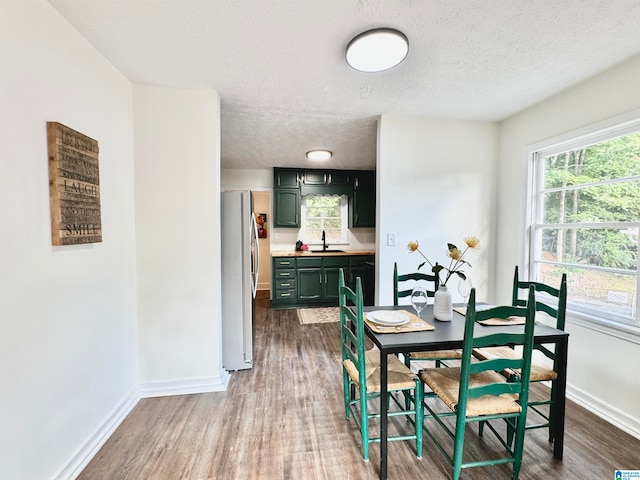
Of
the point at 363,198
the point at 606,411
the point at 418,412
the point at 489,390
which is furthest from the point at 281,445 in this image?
the point at 363,198

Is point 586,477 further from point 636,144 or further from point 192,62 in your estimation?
point 192,62

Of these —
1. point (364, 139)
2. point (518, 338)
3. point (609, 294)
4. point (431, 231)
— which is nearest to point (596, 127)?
point (609, 294)

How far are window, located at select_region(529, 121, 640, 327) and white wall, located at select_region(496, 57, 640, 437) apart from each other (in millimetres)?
118

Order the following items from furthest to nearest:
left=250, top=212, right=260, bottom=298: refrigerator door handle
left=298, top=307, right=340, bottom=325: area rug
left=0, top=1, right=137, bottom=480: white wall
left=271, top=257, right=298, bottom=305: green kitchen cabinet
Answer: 1. left=271, top=257, right=298, bottom=305: green kitchen cabinet
2. left=298, top=307, right=340, bottom=325: area rug
3. left=250, top=212, right=260, bottom=298: refrigerator door handle
4. left=0, top=1, right=137, bottom=480: white wall

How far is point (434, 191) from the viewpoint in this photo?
2.86 meters

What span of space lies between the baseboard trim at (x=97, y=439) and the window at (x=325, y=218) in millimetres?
3645

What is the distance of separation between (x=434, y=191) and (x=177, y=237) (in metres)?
2.36

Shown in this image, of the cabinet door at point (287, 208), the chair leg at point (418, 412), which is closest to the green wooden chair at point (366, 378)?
the chair leg at point (418, 412)

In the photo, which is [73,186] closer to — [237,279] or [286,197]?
[237,279]

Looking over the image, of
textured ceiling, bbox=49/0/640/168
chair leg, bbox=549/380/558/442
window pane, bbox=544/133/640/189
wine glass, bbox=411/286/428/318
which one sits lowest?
chair leg, bbox=549/380/558/442

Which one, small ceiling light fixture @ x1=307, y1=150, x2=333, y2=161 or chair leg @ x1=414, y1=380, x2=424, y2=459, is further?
small ceiling light fixture @ x1=307, y1=150, x2=333, y2=161

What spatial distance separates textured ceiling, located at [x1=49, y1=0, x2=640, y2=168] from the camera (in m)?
1.40

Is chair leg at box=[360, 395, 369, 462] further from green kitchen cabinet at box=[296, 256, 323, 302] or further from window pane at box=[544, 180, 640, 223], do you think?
green kitchen cabinet at box=[296, 256, 323, 302]

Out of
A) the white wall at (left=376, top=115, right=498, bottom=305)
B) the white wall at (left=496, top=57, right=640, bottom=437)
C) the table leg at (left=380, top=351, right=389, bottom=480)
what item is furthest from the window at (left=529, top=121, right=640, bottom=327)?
the table leg at (left=380, top=351, right=389, bottom=480)
